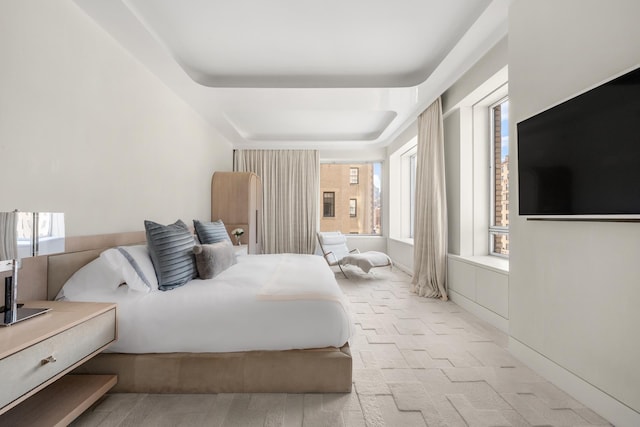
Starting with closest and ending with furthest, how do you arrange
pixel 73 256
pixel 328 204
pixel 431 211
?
1. pixel 73 256
2. pixel 431 211
3. pixel 328 204

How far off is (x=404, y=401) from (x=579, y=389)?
100 cm

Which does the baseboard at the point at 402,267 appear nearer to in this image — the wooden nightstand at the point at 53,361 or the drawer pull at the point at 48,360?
the wooden nightstand at the point at 53,361

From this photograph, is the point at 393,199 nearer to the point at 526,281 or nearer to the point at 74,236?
the point at 526,281

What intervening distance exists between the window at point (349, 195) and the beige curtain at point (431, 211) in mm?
2704

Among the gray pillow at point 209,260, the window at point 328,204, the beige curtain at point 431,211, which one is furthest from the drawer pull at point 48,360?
the window at point 328,204

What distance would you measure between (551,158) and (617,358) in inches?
44.2

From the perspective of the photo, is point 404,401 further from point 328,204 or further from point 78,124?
point 328,204

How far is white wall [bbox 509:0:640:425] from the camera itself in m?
1.60

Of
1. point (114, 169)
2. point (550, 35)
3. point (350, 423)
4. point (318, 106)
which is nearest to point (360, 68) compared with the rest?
point (318, 106)

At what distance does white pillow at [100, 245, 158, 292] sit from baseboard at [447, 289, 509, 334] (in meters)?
2.92

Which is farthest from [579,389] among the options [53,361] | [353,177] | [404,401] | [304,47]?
[353,177]

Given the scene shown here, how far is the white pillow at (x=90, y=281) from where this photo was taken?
1977mm

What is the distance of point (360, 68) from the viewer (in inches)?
142

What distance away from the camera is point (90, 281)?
203 cm
